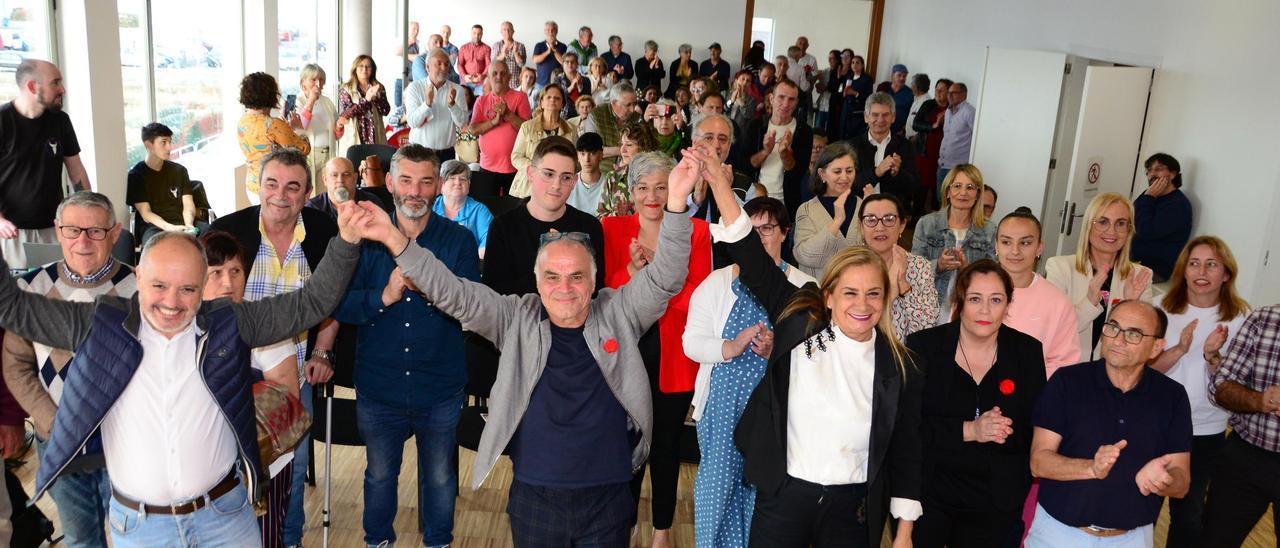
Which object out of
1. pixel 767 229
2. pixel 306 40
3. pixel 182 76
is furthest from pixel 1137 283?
pixel 306 40

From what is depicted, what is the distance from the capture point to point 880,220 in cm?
386

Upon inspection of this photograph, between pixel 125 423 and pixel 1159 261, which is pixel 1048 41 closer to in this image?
pixel 1159 261

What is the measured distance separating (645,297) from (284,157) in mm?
1549

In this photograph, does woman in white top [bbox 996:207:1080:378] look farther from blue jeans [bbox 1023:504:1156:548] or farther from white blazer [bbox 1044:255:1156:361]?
blue jeans [bbox 1023:504:1156:548]

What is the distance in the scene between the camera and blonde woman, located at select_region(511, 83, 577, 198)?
21.7 feet

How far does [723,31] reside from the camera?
17047mm

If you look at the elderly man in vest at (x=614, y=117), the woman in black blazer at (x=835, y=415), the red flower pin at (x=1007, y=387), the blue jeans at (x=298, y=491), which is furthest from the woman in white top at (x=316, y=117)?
the red flower pin at (x=1007, y=387)

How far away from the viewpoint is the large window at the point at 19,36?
18.5ft

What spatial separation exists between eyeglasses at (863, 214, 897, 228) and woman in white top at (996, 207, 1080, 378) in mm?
398

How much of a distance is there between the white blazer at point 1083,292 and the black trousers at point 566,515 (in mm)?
2251

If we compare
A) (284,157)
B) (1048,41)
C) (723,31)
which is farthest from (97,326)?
(723,31)

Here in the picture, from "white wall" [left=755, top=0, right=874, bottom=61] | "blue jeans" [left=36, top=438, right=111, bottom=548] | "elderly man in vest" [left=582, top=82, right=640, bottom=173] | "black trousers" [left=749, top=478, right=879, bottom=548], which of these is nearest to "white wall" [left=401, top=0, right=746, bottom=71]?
"white wall" [left=755, top=0, right=874, bottom=61]

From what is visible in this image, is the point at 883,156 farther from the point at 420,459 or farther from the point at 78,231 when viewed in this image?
the point at 78,231

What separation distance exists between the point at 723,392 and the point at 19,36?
4.83 meters
